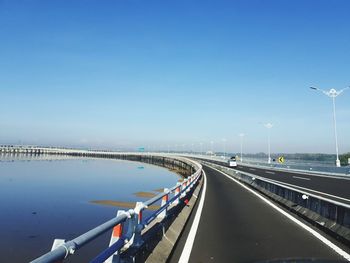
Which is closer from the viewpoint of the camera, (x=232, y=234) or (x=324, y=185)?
(x=232, y=234)

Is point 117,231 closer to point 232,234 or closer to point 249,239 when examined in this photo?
point 249,239

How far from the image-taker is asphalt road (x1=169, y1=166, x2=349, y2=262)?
8.05m

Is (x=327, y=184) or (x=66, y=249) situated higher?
(x=66, y=249)

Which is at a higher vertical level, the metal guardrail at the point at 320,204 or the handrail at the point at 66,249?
the handrail at the point at 66,249

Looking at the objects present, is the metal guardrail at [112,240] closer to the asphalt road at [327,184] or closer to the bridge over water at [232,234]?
the bridge over water at [232,234]

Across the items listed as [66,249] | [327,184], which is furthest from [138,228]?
[327,184]

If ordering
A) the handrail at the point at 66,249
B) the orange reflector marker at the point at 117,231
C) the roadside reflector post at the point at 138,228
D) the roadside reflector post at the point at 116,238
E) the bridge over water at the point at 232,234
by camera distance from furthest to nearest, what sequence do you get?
the roadside reflector post at the point at 138,228 < the bridge over water at the point at 232,234 < the orange reflector marker at the point at 117,231 < the roadside reflector post at the point at 116,238 < the handrail at the point at 66,249

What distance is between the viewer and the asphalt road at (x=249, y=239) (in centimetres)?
805

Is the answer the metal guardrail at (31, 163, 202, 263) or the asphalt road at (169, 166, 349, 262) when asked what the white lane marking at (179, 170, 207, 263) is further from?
the metal guardrail at (31, 163, 202, 263)

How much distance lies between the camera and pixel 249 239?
32.8 ft

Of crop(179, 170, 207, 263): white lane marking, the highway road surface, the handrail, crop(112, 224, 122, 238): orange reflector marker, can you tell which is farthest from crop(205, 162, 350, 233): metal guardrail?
the handrail

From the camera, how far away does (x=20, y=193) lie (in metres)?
36.8

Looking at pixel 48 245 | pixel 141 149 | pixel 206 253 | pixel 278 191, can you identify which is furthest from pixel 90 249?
pixel 141 149

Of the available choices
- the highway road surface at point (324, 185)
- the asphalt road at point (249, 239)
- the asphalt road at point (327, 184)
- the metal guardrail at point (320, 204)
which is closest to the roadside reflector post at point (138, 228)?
the asphalt road at point (249, 239)
